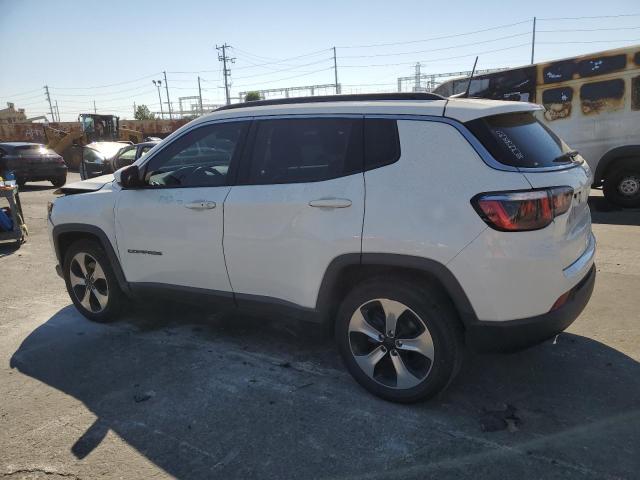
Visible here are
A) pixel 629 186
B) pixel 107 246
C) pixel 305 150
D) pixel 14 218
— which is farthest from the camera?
pixel 629 186

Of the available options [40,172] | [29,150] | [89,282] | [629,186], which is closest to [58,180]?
[40,172]

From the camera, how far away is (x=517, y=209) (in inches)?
96.7

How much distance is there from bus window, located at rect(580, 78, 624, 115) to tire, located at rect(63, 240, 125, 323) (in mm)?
8645

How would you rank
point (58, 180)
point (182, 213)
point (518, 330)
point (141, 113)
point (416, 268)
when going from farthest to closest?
point (141, 113) → point (58, 180) → point (182, 213) → point (416, 268) → point (518, 330)

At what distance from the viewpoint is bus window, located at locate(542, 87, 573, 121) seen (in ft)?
30.2

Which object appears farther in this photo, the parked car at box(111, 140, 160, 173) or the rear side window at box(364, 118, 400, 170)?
the parked car at box(111, 140, 160, 173)

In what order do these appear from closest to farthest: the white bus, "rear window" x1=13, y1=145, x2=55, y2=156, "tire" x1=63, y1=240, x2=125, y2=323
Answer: "tire" x1=63, y1=240, x2=125, y2=323
the white bus
"rear window" x1=13, y1=145, x2=55, y2=156

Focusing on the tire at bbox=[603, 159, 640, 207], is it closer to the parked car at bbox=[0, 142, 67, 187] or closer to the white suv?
the white suv

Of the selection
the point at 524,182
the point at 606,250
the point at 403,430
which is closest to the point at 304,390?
the point at 403,430

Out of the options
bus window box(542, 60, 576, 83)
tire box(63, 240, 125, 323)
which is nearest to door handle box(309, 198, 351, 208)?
tire box(63, 240, 125, 323)

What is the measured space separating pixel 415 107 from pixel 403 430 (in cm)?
186

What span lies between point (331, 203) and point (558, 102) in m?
8.22

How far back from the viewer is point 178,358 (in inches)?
147

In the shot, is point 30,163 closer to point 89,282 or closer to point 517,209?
point 89,282
